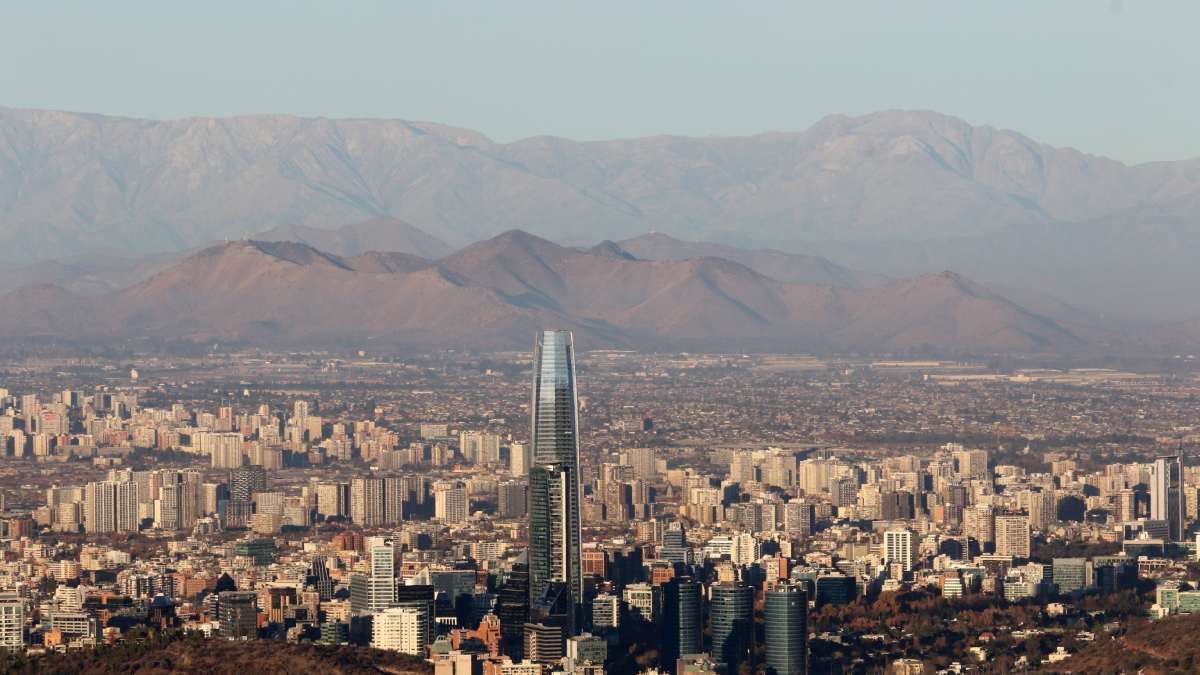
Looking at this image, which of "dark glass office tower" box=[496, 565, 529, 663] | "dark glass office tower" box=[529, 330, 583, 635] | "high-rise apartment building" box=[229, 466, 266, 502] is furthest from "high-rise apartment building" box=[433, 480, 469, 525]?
"dark glass office tower" box=[496, 565, 529, 663]

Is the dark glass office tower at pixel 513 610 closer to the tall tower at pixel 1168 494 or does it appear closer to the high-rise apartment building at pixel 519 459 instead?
the tall tower at pixel 1168 494

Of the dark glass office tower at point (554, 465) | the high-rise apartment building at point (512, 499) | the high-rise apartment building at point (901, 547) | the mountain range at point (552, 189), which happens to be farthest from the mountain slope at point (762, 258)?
the dark glass office tower at point (554, 465)

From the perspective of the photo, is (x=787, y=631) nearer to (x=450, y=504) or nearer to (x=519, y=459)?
(x=450, y=504)

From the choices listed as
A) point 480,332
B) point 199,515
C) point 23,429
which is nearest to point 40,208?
point 480,332

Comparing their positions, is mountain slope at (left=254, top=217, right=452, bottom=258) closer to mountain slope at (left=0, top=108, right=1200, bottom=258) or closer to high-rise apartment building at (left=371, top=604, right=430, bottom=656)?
mountain slope at (left=0, top=108, right=1200, bottom=258)

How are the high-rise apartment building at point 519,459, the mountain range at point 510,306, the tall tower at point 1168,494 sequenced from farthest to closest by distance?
1. the mountain range at point 510,306
2. the high-rise apartment building at point 519,459
3. the tall tower at point 1168,494

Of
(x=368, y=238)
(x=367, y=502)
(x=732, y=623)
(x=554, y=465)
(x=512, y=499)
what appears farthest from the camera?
(x=368, y=238)

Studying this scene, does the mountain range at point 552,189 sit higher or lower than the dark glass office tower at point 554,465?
higher

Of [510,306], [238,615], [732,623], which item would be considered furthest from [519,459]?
[510,306]
